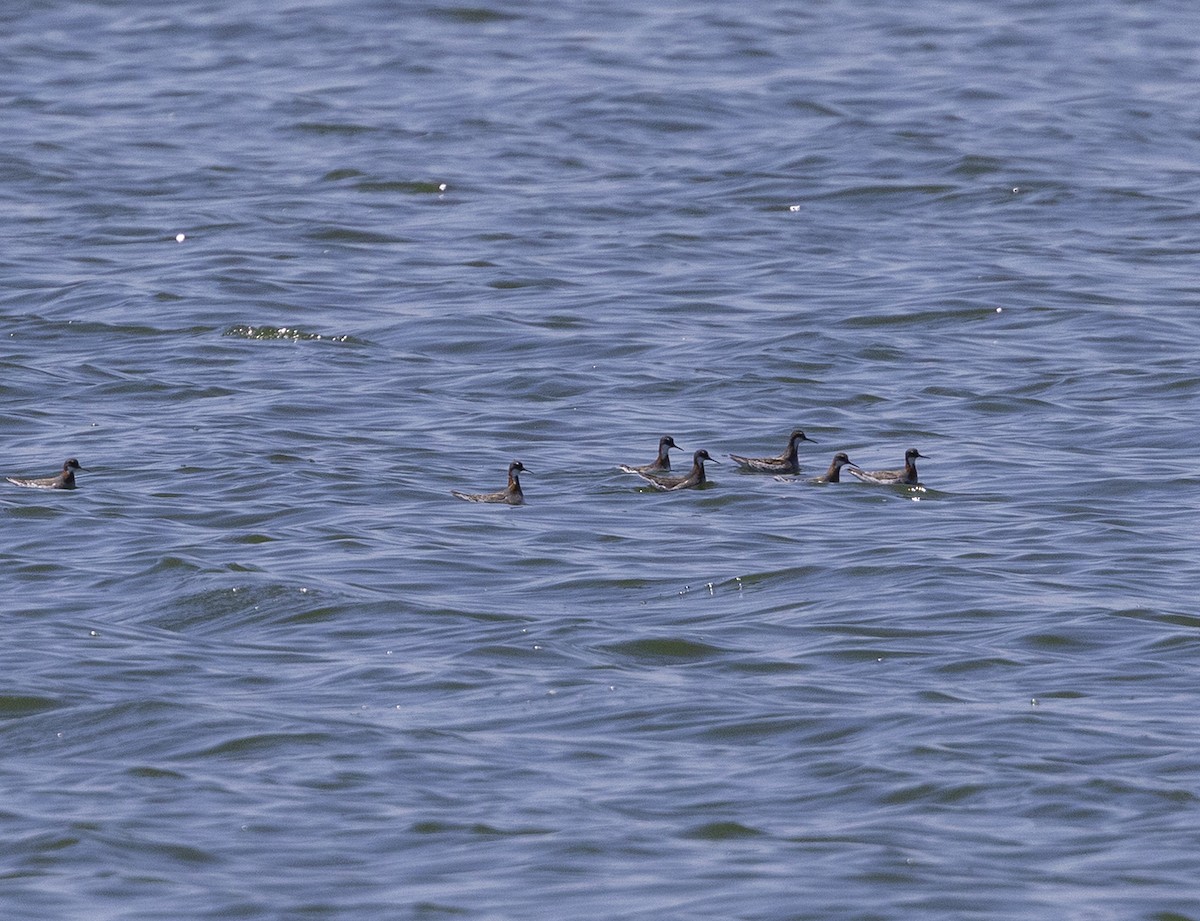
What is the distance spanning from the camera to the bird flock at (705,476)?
58.5ft

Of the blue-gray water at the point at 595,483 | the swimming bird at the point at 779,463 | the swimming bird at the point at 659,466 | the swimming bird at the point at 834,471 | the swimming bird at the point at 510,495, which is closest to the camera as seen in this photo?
the blue-gray water at the point at 595,483

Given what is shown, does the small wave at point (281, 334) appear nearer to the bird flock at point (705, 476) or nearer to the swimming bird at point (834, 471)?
the bird flock at point (705, 476)

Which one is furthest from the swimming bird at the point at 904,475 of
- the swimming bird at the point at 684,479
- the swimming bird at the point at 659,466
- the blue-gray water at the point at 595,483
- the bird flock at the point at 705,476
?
the swimming bird at the point at 659,466

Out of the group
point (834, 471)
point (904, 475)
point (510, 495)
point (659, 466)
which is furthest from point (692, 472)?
point (904, 475)

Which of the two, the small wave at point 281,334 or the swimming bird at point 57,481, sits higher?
the small wave at point 281,334

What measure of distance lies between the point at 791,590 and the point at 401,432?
5593 mm

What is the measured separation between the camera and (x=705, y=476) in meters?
18.8

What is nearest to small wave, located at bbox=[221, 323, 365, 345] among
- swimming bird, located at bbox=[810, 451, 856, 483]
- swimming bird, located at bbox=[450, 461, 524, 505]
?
swimming bird, located at bbox=[450, 461, 524, 505]

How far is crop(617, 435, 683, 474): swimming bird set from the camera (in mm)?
18484

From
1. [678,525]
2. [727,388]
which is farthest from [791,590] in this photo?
[727,388]

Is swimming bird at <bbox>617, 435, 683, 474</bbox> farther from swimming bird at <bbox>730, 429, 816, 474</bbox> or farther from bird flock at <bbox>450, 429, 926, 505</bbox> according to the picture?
swimming bird at <bbox>730, 429, 816, 474</bbox>

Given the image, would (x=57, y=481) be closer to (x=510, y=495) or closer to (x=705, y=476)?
(x=510, y=495)

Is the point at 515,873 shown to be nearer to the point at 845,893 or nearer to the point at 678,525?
the point at 845,893

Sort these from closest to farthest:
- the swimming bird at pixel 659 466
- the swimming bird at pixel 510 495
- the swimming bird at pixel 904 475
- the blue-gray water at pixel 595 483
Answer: the blue-gray water at pixel 595 483
the swimming bird at pixel 510 495
the swimming bird at pixel 904 475
the swimming bird at pixel 659 466
